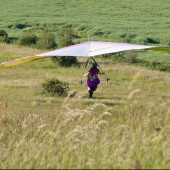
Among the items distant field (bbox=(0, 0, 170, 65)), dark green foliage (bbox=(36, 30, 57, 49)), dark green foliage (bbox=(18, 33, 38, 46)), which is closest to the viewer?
dark green foliage (bbox=(36, 30, 57, 49))

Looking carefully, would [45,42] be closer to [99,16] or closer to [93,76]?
[99,16]

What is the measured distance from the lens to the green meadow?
310 inches

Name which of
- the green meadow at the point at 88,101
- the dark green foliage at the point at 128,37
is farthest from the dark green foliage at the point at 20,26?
the dark green foliage at the point at 128,37

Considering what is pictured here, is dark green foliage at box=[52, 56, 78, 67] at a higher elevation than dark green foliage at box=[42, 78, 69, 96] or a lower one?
lower

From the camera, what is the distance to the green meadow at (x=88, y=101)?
7.87 m

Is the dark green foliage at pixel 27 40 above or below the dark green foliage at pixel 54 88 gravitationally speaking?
below

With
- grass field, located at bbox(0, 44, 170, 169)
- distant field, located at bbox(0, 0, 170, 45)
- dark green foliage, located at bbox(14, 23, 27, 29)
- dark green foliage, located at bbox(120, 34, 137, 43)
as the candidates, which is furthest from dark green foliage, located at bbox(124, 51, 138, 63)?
dark green foliage, located at bbox(14, 23, 27, 29)

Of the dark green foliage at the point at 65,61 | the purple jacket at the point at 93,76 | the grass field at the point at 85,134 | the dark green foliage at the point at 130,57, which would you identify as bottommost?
the dark green foliage at the point at 130,57

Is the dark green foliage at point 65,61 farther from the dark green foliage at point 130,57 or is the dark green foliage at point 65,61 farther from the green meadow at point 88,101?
the dark green foliage at point 130,57

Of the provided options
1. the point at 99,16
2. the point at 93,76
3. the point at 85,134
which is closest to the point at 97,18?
the point at 99,16

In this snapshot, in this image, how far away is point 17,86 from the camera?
942 inches

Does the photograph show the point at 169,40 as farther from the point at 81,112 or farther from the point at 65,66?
the point at 81,112

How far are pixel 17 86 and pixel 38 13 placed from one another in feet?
128

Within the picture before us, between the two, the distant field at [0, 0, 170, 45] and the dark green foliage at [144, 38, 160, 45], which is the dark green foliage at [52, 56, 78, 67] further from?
the distant field at [0, 0, 170, 45]
